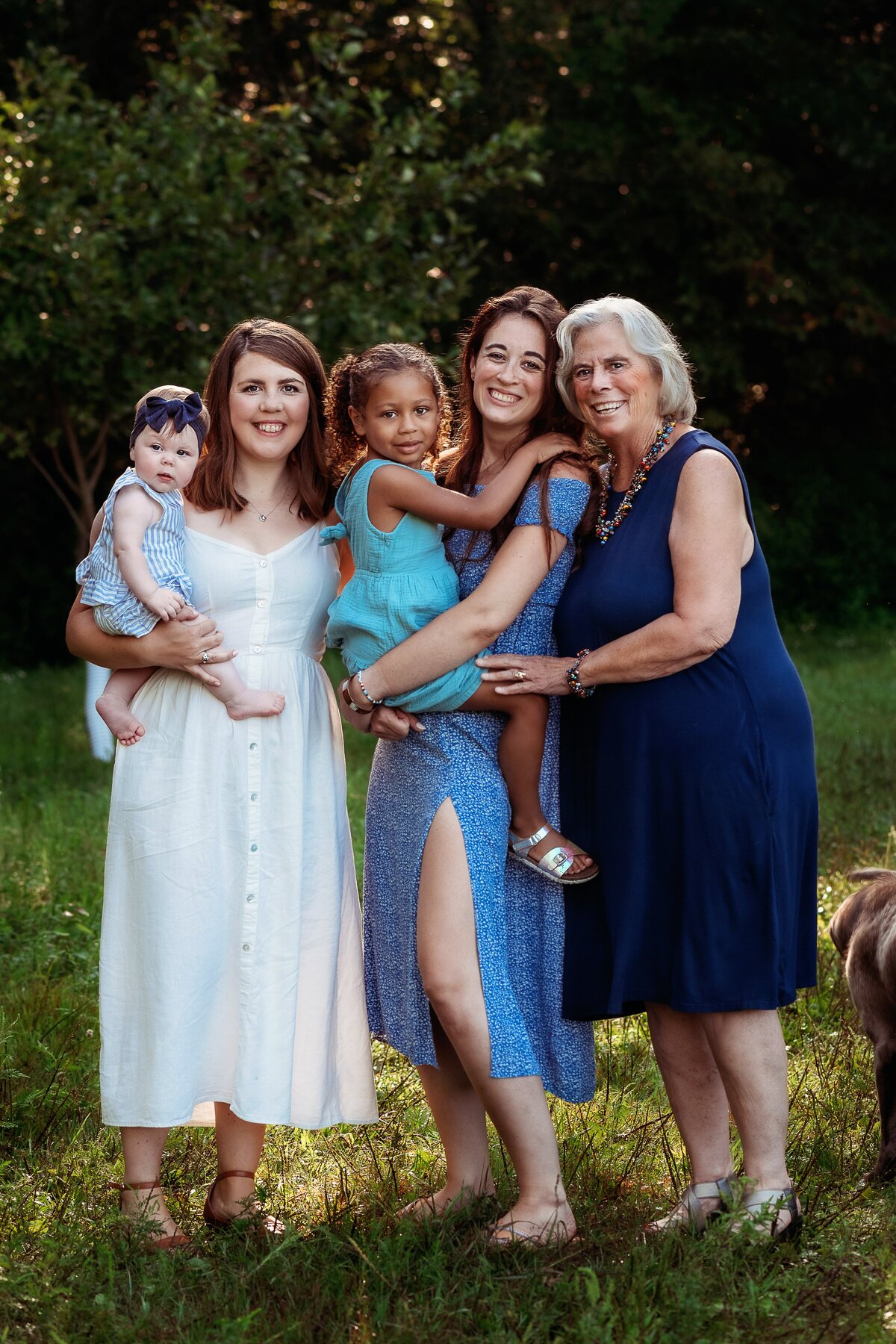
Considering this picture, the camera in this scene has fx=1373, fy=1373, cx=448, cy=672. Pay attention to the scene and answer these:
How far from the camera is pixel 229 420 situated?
348 centimetres

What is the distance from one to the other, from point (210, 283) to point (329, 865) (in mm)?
7674

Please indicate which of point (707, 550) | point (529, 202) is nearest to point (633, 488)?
point (707, 550)

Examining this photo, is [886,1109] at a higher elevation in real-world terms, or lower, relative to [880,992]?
lower

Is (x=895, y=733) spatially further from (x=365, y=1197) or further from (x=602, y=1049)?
(x=365, y=1197)

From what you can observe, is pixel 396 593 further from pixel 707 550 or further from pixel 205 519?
pixel 707 550

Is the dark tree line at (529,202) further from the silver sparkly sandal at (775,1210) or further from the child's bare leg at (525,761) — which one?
the silver sparkly sandal at (775,1210)

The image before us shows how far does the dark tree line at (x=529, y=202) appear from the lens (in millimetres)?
10352

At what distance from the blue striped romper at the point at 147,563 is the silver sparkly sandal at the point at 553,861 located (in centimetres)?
102

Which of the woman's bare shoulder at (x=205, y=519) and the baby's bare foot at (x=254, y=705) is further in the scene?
the woman's bare shoulder at (x=205, y=519)

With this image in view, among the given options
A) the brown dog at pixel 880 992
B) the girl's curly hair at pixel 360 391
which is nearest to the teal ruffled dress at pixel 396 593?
the girl's curly hair at pixel 360 391

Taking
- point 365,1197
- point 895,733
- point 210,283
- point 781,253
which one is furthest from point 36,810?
point 781,253

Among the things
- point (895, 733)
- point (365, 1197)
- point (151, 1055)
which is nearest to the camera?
point (151, 1055)

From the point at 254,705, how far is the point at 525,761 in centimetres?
68

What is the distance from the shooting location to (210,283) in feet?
33.5
